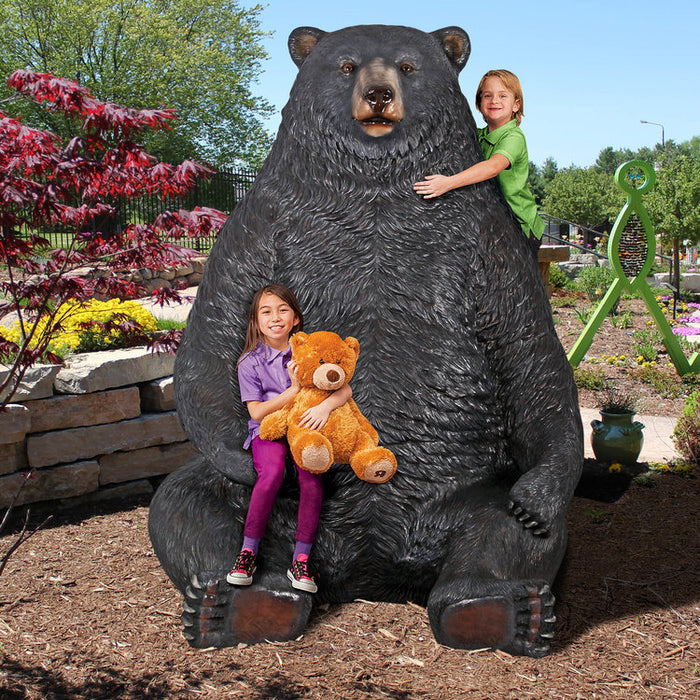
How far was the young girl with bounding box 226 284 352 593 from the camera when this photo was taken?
243 cm

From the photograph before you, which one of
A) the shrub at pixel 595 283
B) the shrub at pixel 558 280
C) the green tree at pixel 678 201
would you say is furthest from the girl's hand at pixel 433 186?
the green tree at pixel 678 201

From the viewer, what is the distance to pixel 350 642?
254 cm

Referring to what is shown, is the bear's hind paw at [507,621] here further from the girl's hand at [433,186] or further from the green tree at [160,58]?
the green tree at [160,58]

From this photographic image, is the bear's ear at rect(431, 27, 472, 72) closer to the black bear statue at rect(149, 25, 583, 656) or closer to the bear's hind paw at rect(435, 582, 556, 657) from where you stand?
the black bear statue at rect(149, 25, 583, 656)

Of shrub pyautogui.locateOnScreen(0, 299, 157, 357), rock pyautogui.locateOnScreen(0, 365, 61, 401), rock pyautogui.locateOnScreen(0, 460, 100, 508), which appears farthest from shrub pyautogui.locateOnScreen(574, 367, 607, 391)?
rock pyautogui.locateOnScreen(0, 365, 61, 401)

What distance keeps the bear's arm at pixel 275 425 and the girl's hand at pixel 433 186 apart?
2.77ft

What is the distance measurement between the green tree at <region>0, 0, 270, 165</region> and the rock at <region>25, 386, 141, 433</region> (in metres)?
18.0

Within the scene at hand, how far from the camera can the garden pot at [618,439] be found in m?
4.86

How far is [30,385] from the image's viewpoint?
13.8 ft

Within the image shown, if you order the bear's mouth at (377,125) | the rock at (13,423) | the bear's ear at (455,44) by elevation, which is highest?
the bear's ear at (455,44)

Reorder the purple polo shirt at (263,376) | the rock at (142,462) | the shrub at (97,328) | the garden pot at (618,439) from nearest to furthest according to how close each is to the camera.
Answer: the purple polo shirt at (263,376) < the rock at (142,462) < the shrub at (97,328) < the garden pot at (618,439)

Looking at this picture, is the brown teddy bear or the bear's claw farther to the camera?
the bear's claw

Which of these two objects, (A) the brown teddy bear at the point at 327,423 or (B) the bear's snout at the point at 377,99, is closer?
(A) the brown teddy bear at the point at 327,423

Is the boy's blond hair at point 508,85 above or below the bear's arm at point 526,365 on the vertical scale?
above
